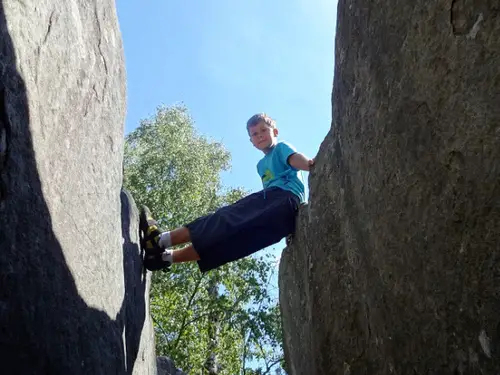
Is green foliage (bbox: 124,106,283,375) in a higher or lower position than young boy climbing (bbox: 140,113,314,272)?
higher

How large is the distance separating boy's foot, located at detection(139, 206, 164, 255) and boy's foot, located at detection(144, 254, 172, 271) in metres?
0.06

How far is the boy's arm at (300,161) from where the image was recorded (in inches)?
299

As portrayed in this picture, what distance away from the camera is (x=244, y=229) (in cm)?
805

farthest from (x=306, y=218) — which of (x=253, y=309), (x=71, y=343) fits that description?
(x=253, y=309)

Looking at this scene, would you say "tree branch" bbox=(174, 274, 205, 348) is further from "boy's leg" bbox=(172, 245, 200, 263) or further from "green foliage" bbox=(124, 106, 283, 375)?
"boy's leg" bbox=(172, 245, 200, 263)

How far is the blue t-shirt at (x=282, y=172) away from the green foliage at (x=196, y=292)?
15280 millimetres

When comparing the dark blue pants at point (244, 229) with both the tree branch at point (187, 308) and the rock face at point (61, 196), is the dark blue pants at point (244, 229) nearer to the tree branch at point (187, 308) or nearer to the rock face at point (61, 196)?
the rock face at point (61, 196)

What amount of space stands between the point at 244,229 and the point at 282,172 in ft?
3.34

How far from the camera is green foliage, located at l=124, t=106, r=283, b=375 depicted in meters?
23.3

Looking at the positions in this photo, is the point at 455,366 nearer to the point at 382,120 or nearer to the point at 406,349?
the point at 406,349

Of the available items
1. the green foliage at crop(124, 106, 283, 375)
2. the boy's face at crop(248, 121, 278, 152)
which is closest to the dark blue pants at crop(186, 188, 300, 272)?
the boy's face at crop(248, 121, 278, 152)

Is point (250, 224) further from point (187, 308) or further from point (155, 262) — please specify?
point (187, 308)

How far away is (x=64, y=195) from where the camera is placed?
224 inches

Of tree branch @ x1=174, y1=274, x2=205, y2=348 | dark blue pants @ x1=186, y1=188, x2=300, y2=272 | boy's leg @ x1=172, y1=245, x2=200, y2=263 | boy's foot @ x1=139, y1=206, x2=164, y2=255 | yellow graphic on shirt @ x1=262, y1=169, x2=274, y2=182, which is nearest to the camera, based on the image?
dark blue pants @ x1=186, y1=188, x2=300, y2=272
